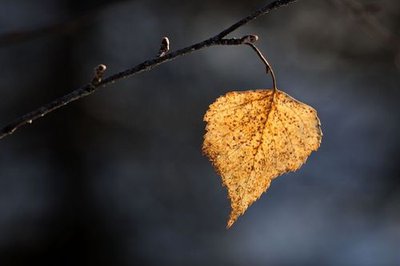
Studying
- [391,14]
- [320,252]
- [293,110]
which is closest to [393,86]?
[391,14]

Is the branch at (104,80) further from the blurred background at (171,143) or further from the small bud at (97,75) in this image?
the blurred background at (171,143)

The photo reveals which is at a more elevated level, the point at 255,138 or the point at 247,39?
the point at 247,39

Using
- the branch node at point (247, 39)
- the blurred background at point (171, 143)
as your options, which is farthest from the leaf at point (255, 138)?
the blurred background at point (171, 143)

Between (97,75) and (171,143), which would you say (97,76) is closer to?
(97,75)

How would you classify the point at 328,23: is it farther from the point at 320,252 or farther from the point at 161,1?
the point at 320,252


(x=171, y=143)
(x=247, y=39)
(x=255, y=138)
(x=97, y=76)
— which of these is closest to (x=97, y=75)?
(x=97, y=76)

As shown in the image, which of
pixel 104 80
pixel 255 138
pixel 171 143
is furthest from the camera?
pixel 171 143
